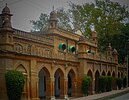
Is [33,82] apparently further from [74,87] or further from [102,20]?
[102,20]

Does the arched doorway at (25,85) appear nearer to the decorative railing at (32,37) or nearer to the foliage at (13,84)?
the foliage at (13,84)

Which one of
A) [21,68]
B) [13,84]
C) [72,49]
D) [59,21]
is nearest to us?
[13,84]

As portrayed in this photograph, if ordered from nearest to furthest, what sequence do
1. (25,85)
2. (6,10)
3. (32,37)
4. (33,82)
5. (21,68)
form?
(6,10), (21,68), (25,85), (33,82), (32,37)

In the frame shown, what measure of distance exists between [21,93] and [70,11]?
32316mm

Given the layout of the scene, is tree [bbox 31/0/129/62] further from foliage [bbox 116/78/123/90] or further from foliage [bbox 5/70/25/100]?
foliage [bbox 5/70/25/100]

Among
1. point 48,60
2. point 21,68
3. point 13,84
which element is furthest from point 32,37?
point 13,84

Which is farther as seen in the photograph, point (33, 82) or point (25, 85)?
point (33, 82)

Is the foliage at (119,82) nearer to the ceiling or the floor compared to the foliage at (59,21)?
nearer to the floor

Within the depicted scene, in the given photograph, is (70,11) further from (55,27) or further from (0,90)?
(0,90)

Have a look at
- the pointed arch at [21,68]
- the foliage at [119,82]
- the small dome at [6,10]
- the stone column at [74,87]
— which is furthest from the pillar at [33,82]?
the foliage at [119,82]

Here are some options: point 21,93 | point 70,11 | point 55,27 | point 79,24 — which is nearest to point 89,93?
point 55,27

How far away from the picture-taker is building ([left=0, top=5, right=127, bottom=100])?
63.4 ft

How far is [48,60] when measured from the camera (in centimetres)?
2391

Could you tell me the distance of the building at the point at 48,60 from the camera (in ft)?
63.4
